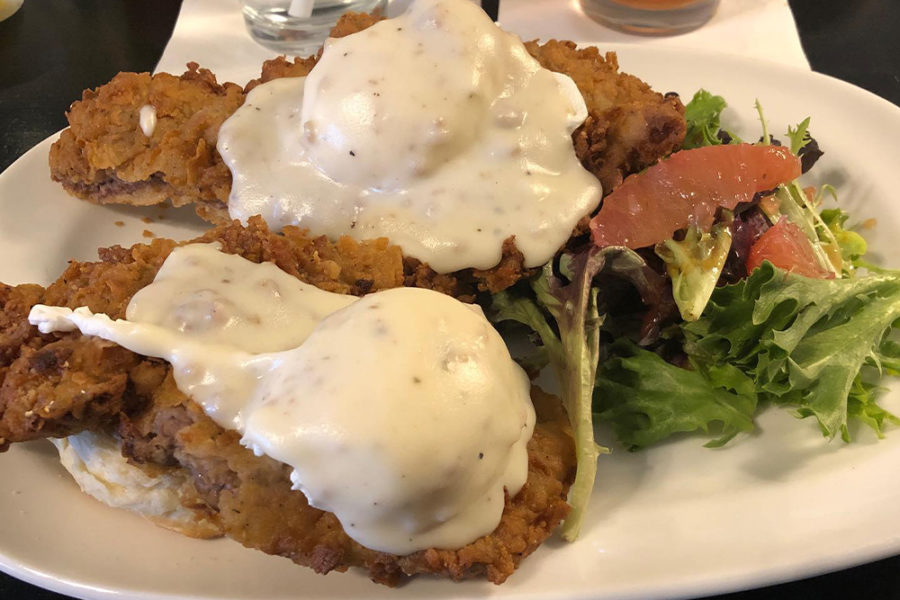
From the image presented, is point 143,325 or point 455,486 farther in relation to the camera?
point 143,325

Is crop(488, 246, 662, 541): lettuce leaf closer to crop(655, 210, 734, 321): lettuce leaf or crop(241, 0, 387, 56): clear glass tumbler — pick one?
crop(655, 210, 734, 321): lettuce leaf

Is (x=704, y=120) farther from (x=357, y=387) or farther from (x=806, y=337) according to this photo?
(x=357, y=387)

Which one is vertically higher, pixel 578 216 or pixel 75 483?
pixel 578 216

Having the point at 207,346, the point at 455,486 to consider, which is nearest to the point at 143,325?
the point at 207,346

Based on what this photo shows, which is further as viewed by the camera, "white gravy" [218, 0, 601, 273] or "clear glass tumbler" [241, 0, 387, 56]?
"clear glass tumbler" [241, 0, 387, 56]

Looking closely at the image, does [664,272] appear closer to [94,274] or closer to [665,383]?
[665,383]

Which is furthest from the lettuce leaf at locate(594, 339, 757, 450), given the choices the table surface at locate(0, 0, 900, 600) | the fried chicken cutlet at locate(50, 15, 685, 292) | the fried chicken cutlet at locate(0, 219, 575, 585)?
the table surface at locate(0, 0, 900, 600)

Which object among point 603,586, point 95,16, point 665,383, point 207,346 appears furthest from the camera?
point 95,16
